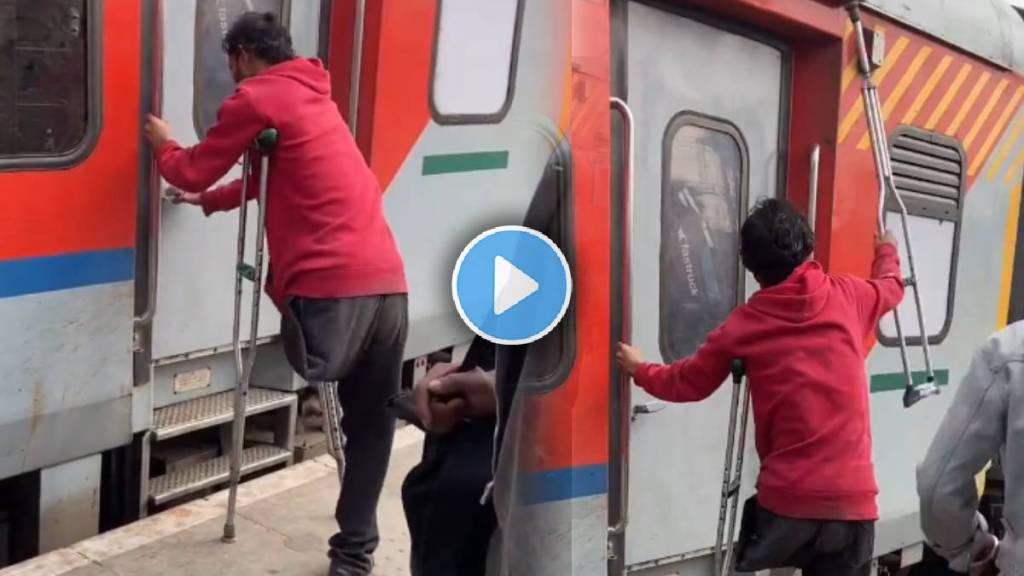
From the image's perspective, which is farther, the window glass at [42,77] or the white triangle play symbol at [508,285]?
the window glass at [42,77]

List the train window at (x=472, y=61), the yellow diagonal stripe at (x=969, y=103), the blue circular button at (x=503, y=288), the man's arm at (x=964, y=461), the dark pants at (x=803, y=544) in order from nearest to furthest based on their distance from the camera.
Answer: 1. the blue circular button at (x=503, y=288)
2. the man's arm at (x=964, y=461)
3. the dark pants at (x=803, y=544)
4. the train window at (x=472, y=61)
5. the yellow diagonal stripe at (x=969, y=103)

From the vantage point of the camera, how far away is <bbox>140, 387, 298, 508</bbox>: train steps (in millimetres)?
3000

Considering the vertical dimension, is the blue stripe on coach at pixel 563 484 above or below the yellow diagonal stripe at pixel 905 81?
below

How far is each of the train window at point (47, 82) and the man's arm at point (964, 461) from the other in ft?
6.77

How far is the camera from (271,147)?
2.43m

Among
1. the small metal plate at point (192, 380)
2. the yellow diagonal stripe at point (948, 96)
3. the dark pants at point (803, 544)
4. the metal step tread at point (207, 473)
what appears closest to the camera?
the dark pants at point (803, 544)

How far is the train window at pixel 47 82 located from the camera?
2.51 m

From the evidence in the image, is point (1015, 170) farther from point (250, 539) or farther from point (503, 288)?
point (503, 288)

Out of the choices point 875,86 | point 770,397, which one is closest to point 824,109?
point 875,86

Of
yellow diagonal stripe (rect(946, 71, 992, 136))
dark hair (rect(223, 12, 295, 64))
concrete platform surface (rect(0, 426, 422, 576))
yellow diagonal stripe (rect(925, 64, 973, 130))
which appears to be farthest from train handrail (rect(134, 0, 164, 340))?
yellow diagonal stripe (rect(946, 71, 992, 136))

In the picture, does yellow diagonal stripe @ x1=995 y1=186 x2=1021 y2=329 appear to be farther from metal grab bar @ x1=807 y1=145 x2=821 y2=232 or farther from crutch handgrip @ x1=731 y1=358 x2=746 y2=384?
crutch handgrip @ x1=731 y1=358 x2=746 y2=384

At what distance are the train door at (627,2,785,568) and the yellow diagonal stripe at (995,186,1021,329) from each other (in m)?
1.57

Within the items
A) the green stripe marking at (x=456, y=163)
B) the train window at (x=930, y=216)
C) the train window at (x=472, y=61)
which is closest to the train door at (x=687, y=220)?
the train window at (x=472, y=61)

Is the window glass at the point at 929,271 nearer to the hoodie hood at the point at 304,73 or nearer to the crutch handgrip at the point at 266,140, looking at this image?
the hoodie hood at the point at 304,73
